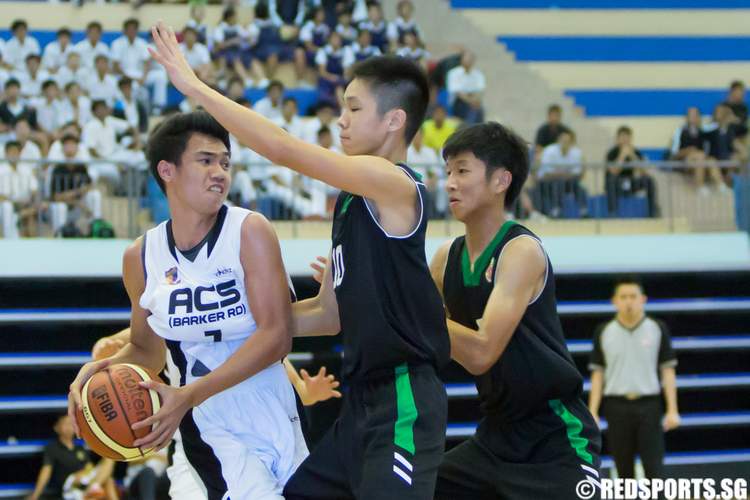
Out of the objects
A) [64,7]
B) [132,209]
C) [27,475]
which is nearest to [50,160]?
[132,209]

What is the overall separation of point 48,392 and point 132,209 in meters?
1.88

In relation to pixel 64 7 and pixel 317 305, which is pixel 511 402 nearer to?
pixel 317 305

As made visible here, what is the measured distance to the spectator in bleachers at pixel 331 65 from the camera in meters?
14.7

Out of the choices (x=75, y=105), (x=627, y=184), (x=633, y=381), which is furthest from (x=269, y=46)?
(x=633, y=381)

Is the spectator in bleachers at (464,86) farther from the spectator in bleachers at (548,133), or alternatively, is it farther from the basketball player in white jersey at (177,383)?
the basketball player in white jersey at (177,383)

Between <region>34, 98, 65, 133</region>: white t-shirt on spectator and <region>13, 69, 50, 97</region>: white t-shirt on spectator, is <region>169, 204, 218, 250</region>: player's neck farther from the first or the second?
<region>13, 69, 50, 97</region>: white t-shirt on spectator

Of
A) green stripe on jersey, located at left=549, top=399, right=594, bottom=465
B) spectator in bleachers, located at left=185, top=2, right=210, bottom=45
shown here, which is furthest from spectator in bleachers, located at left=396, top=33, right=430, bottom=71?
green stripe on jersey, located at left=549, top=399, right=594, bottom=465

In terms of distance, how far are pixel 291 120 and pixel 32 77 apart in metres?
3.08

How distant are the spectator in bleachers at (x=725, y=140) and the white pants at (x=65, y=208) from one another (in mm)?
7502

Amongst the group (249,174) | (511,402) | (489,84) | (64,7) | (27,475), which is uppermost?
(64,7)

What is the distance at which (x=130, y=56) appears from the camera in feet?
47.4

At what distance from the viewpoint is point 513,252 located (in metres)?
4.98

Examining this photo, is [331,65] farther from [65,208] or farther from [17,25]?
[65,208]

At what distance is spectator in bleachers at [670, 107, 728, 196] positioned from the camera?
42.9 ft
